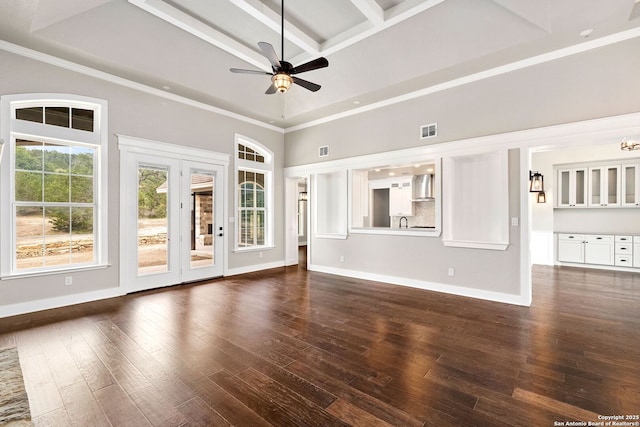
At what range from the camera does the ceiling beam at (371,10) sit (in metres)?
3.67

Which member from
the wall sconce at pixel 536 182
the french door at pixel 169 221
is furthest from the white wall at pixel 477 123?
the wall sconce at pixel 536 182

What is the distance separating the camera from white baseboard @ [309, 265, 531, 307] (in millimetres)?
4332

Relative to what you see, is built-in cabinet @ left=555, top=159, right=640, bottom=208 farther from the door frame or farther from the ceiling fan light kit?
the door frame

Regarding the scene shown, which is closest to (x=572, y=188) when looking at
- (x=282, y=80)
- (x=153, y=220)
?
(x=282, y=80)

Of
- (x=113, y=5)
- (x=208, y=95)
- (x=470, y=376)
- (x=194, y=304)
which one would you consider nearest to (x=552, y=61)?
(x=470, y=376)

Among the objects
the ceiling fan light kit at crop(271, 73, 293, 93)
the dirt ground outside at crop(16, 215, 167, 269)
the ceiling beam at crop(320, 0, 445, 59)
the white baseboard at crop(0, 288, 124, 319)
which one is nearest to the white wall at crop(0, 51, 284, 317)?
the white baseboard at crop(0, 288, 124, 319)

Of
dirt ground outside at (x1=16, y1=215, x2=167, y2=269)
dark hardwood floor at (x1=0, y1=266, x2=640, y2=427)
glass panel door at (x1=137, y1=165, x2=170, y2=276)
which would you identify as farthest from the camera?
glass panel door at (x1=137, y1=165, x2=170, y2=276)

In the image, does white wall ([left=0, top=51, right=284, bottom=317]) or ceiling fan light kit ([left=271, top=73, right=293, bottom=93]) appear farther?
white wall ([left=0, top=51, right=284, bottom=317])

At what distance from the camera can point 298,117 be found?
6625 mm

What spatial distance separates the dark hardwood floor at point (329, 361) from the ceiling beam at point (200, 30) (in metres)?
4.06

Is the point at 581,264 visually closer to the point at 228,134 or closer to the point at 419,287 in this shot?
the point at 419,287

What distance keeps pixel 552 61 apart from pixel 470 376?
14.3 ft

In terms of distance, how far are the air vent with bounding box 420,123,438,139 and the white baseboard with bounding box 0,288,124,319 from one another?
19.4 feet

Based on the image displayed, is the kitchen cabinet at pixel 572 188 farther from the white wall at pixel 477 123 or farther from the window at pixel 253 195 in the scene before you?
the window at pixel 253 195
